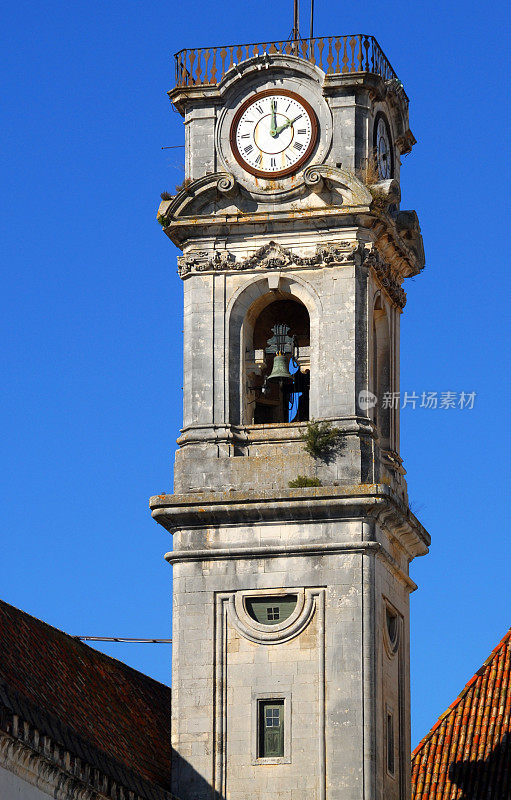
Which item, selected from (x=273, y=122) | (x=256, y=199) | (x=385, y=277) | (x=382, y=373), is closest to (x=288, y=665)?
(x=382, y=373)

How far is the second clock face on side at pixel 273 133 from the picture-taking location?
161 ft

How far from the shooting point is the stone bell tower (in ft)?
152

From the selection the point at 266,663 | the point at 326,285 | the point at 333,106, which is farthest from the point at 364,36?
the point at 266,663

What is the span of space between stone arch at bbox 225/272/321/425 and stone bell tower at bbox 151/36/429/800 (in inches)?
1.6

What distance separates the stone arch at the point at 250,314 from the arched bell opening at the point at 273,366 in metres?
0.07

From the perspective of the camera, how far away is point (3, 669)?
42.6m

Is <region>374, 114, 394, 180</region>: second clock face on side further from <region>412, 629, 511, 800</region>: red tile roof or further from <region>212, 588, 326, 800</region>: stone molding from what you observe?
<region>412, 629, 511, 800</region>: red tile roof

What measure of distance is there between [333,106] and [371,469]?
7375 mm

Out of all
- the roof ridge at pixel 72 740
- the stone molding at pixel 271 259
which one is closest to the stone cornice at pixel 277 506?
the stone molding at pixel 271 259

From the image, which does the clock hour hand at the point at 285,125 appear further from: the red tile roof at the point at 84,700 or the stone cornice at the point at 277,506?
the red tile roof at the point at 84,700

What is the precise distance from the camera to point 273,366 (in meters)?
49.3

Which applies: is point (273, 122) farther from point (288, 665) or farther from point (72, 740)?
point (72, 740)

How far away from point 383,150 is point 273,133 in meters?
2.52

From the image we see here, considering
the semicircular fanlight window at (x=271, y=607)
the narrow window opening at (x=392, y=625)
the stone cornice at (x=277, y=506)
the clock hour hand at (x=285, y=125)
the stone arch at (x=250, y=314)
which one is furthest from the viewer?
the clock hour hand at (x=285, y=125)
